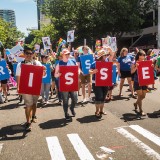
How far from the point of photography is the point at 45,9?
42.5 meters

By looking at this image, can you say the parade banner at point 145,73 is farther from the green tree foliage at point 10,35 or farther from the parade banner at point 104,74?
the green tree foliage at point 10,35

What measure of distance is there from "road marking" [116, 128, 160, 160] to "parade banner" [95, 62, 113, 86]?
1718mm

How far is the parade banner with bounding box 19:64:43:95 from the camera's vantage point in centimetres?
804

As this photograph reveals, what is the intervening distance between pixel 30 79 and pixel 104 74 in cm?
235

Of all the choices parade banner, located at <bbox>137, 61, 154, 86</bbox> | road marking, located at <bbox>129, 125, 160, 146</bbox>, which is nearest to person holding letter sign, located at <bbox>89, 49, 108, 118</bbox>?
parade banner, located at <bbox>137, 61, 154, 86</bbox>

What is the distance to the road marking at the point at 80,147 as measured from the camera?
6.14m

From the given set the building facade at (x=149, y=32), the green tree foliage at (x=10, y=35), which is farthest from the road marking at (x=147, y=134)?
the green tree foliage at (x=10, y=35)

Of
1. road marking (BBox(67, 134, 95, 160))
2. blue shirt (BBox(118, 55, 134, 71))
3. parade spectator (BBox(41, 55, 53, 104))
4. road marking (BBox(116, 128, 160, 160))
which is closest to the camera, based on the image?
road marking (BBox(116, 128, 160, 160))

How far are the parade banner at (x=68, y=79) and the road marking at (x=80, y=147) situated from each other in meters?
1.69

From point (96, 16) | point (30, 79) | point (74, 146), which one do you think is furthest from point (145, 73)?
point (96, 16)

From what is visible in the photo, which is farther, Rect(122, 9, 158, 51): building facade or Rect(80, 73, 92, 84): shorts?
Rect(122, 9, 158, 51): building facade

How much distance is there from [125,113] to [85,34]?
→ 3069 centimetres

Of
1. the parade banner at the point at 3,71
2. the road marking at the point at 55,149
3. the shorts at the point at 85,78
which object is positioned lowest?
the road marking at the point at 55,149

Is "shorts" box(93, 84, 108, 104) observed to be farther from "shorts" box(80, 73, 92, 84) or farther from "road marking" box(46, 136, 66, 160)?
"shorts" box(80, 73, 92, 84)
